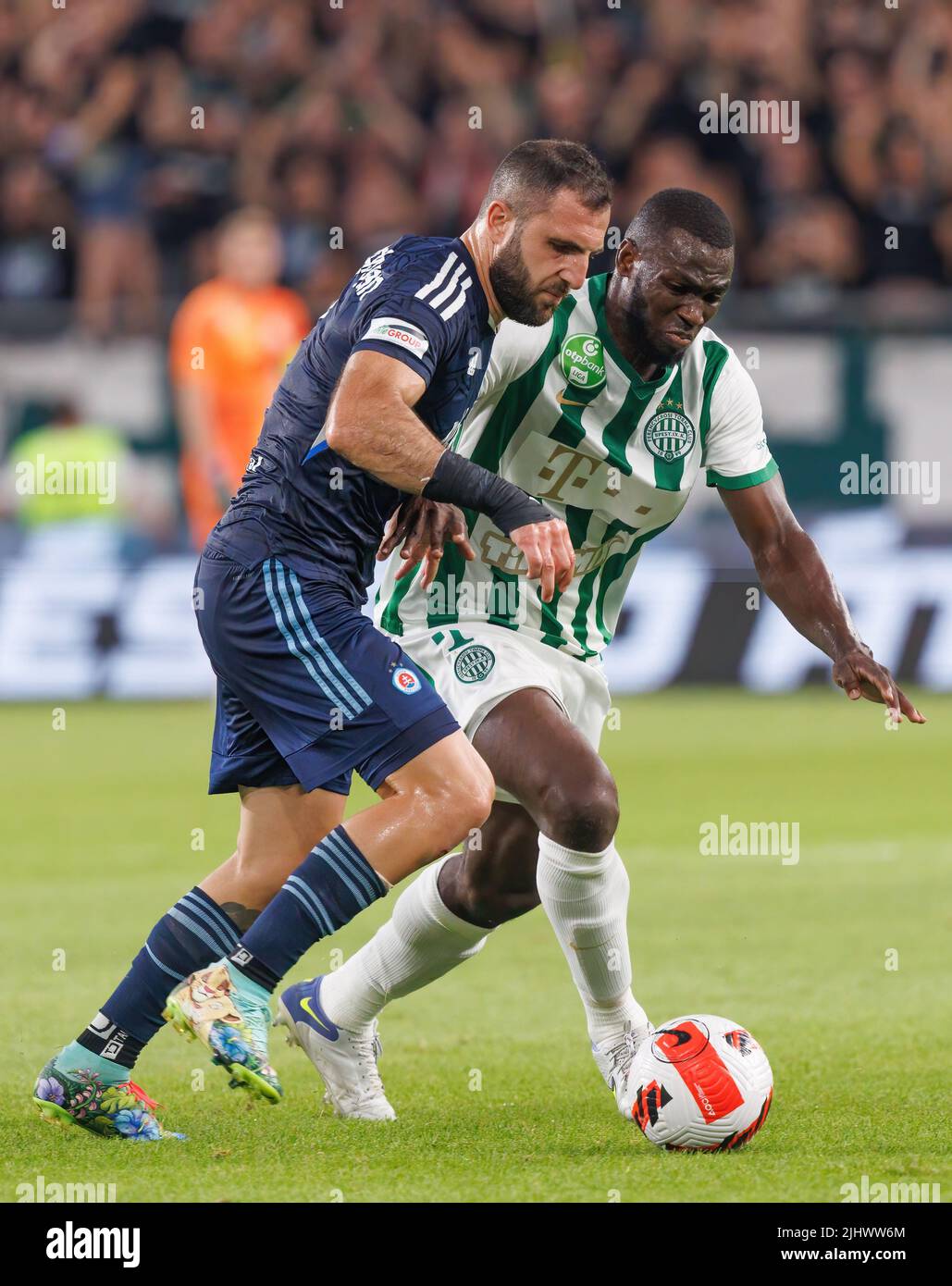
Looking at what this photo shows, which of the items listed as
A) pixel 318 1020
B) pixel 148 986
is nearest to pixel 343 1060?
pixel 318 1020

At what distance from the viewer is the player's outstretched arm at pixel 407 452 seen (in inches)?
163

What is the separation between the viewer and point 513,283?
448 centimetres

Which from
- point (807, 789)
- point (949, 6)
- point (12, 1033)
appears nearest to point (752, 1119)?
point (12, 1033)

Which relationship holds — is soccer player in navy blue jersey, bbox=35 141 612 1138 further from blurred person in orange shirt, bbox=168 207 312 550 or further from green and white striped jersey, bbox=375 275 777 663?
blurred person in orange shirt, bbox=168 207 312 550

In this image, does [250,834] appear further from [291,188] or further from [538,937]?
[291,188]

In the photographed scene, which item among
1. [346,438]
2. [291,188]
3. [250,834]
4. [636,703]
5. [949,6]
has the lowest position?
[636,703]

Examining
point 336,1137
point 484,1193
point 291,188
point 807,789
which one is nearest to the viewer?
point 484,1193

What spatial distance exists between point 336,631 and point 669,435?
1382mm

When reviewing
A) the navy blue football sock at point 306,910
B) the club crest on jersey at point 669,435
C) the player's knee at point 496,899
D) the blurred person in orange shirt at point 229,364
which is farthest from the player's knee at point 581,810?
the blurred person in orange shirt at point 229,364

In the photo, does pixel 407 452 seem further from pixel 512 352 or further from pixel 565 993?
pixel 565 993

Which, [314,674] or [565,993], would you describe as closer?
[314,674]

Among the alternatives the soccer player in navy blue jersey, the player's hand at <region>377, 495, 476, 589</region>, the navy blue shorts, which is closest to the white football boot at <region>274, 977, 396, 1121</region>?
the soccer player in navy blue jersey

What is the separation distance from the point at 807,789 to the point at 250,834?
5903 millimetres

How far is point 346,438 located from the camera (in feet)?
13.6
